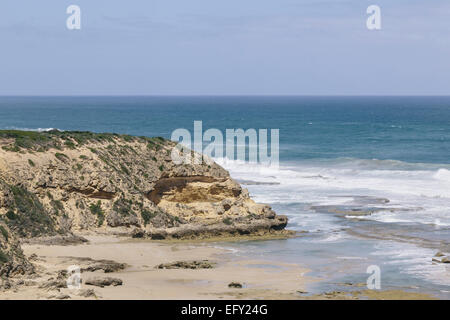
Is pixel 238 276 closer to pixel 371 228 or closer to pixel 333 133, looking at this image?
pixel 371 228

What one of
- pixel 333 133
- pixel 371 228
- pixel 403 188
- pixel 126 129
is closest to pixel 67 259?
pixel 371 228

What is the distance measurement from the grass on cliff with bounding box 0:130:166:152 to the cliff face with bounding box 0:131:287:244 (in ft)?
0.16

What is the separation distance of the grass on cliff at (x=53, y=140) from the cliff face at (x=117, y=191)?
1.9 inches

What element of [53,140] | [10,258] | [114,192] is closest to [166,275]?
[10,258]

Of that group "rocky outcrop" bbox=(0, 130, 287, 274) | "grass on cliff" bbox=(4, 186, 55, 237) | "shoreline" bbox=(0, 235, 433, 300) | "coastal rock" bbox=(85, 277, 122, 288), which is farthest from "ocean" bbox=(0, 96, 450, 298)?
"grass on cliff" bbox=(4, 186, 55, 237)

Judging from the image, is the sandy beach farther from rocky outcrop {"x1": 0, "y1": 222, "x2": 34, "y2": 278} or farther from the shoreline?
rocky outcrop {"x1": 0, "y1": 222, "x2": 34, "y2": 278}

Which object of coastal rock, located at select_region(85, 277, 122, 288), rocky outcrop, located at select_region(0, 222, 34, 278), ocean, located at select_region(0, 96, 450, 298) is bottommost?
ocean, located at select_region(0, 96, 450, 298)

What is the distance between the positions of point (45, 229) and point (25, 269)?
8.47 meters

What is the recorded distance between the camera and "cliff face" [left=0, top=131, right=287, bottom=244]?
121 ft

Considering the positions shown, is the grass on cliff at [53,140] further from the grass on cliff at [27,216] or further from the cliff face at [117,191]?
the grass on cliff at [27,216]

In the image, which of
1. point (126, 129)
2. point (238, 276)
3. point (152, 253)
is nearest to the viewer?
point (238, 276)

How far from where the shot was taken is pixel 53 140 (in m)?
40.7

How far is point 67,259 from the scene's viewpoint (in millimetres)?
30859

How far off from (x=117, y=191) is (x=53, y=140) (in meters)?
4.46
